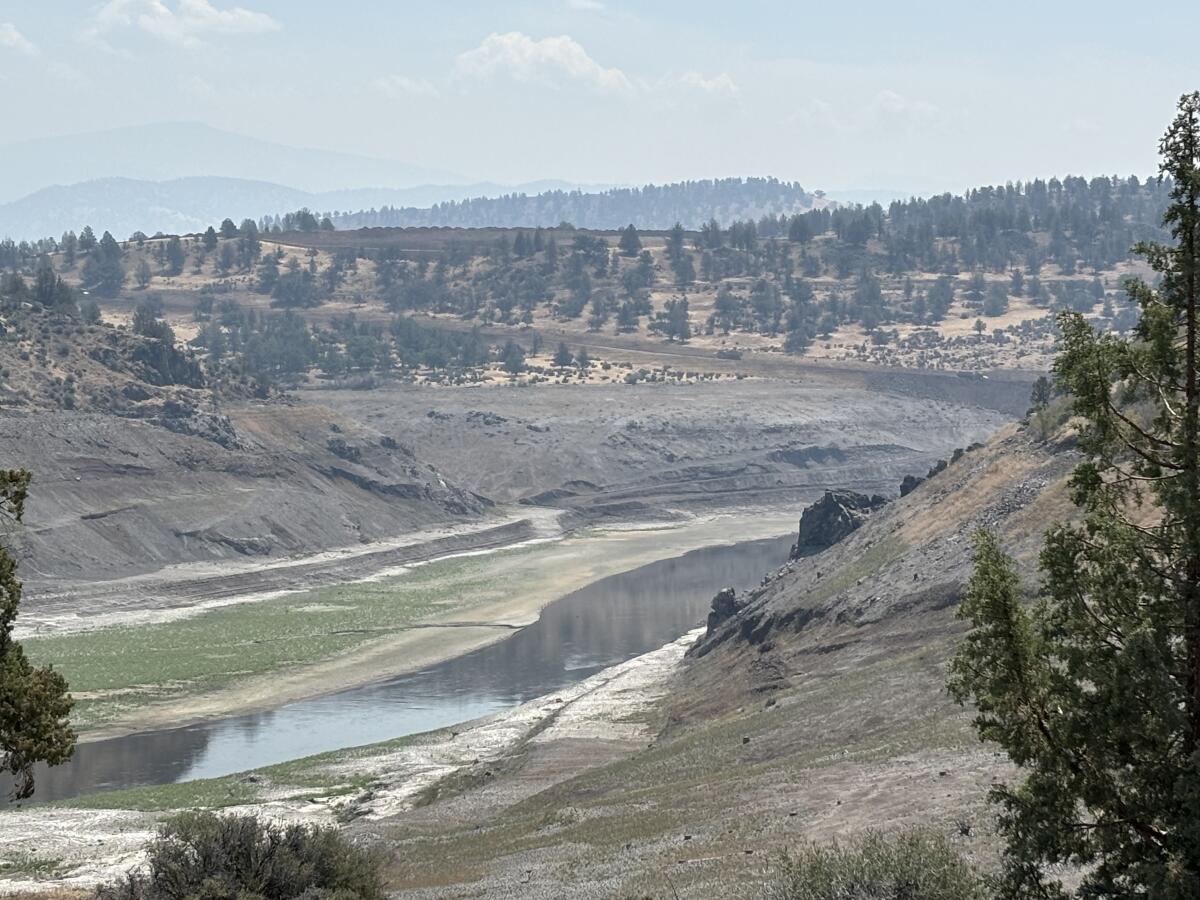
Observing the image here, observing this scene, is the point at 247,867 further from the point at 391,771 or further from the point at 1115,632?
the point at 391,771

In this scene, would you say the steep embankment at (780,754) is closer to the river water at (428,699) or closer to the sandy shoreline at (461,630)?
the river water at (428,699)

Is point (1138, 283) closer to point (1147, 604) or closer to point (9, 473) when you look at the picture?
point (1147, 604)

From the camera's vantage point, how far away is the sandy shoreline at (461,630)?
65.4 metres

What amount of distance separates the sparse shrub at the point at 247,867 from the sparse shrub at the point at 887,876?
25.4ft

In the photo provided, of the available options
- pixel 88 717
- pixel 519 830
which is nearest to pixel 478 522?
pixel 88 717

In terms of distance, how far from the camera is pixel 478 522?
129 meters

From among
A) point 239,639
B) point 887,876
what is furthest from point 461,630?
point 887,876

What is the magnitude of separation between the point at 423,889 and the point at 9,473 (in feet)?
42.6

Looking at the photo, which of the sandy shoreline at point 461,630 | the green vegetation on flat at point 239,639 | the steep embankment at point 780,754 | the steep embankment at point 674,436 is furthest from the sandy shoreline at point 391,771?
the steep embankment at point 674,436

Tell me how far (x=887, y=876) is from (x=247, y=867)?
1075 centimetres

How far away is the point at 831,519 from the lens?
8594cm

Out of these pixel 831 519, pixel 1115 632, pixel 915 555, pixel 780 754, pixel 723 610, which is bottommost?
pixel 723 610

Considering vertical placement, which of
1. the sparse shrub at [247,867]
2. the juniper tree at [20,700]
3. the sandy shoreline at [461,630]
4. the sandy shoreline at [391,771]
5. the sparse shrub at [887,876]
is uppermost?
the juniper tree at [20,700]

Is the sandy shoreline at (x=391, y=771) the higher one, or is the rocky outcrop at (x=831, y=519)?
the rocky outcrop at (x=831, y=519)
